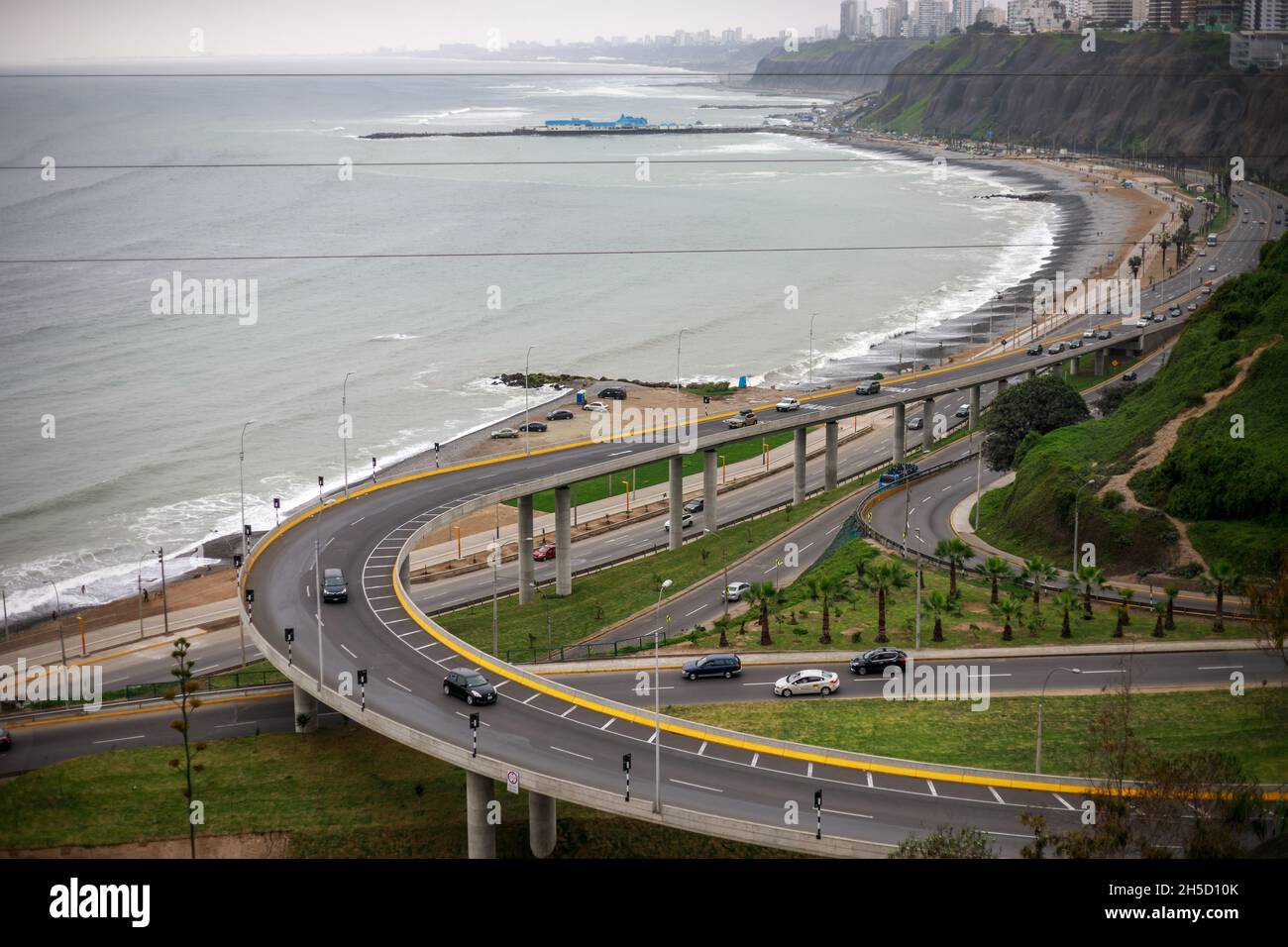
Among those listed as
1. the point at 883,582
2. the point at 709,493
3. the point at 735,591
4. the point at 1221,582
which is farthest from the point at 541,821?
the point at 709,493

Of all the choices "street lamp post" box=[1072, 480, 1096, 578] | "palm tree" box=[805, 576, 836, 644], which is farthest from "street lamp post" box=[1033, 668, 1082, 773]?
"street lamp post" box=[1072, 480, 1096, 578]

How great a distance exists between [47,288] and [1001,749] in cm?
14251

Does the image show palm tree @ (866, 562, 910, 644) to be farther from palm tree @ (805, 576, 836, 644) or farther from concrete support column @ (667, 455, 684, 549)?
concrete support column @ (667, 455, 684, 549)

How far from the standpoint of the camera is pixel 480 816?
1743 inches

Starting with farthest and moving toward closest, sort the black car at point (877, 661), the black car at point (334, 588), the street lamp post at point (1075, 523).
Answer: the street lamp post at point (1075, 523)
the black car at point (334, 588)
the black car at point (877, 661)

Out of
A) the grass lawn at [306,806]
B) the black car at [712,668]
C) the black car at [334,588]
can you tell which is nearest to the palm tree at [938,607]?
the black car at [712,668]

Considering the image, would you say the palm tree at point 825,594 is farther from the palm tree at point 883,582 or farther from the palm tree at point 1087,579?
the palm tree at point 1087,579

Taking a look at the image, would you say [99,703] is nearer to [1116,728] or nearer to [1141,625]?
[1116,728]

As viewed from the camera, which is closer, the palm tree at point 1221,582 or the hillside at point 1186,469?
the palm tree at point 1221,582

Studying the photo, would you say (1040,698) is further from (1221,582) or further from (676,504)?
(676,504)

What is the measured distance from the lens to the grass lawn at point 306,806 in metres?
45.7

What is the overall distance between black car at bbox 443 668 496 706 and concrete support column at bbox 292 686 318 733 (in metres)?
8.25

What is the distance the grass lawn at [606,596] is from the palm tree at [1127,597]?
2085 centimetres
